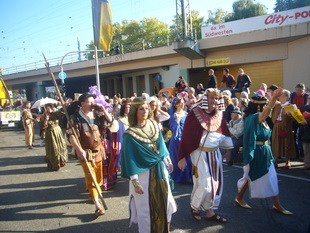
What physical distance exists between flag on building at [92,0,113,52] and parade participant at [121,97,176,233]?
31.7ft

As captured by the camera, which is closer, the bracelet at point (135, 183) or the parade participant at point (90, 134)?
the bracelet at point (135, 183)

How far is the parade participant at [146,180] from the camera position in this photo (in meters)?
3.22

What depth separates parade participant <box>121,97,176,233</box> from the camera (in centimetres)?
322

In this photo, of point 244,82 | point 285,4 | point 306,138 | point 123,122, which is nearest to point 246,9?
point 285,4

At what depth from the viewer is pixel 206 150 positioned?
3775 mm

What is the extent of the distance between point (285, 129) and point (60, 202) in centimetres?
534

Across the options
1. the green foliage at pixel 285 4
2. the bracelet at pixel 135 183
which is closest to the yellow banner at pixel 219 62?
the bracelet at pixel 135 183

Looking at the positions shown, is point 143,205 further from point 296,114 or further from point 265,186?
point 296,114

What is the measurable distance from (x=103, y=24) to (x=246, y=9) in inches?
1433

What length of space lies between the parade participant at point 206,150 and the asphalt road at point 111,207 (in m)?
0.37

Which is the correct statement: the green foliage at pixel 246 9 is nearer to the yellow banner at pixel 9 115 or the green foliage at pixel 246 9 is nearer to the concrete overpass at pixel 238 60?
the concrete overpass at pixel 238 60

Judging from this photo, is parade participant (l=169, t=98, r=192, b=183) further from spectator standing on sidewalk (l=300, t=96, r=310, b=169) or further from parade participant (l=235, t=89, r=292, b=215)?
spectator standing on sidewalk (l=300, t=96, r=310, b=169)

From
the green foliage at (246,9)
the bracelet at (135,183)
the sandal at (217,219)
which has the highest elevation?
the green foliage at (246,9)

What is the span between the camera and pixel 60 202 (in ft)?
16.6
